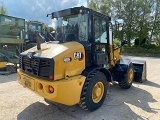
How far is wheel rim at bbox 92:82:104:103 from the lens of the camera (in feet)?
13.1

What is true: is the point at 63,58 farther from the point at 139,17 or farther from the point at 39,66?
the point at 139,17

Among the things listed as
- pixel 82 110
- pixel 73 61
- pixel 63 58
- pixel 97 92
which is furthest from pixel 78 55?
pixel 82 110

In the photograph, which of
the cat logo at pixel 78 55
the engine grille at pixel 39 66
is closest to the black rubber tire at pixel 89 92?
the cat logo at pixel 78 55

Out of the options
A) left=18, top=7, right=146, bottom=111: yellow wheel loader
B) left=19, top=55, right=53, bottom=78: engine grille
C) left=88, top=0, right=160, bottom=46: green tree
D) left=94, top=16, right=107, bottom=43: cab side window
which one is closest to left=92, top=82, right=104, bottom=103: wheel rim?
left=18, top=7, right=146, bottom=111: yellow wheel loader

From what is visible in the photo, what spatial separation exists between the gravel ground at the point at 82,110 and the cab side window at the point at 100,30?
1.58m

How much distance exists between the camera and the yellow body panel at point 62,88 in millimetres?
3188

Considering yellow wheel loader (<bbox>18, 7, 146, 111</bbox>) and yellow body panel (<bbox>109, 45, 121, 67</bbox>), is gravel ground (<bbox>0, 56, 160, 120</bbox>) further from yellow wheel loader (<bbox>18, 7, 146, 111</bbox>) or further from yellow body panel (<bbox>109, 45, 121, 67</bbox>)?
yellow body panel (<bbox>109, 45, 121, 67</bbox>)

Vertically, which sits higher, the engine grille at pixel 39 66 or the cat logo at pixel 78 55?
the cat logo at pixel 78 55

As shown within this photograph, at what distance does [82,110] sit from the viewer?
4.00 metres

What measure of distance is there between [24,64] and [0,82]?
2951mm

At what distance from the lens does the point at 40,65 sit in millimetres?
3443

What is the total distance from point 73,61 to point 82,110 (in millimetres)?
1238

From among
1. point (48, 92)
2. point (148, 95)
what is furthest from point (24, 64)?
point (148, 95)

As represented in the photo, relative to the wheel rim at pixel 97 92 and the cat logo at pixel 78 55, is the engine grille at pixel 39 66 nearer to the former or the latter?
the cat logo at pixel 78 55
